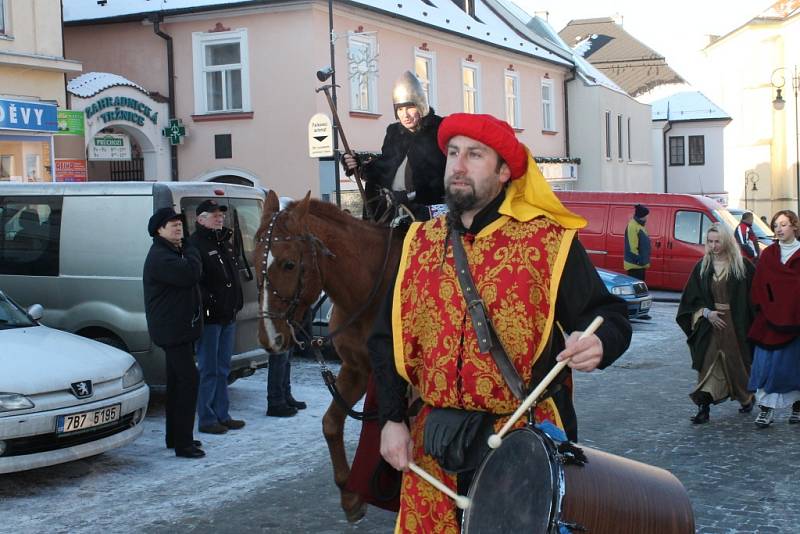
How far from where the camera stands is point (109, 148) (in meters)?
20.7

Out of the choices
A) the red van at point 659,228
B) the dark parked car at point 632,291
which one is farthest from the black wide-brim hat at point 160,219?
the red van at point 659,228

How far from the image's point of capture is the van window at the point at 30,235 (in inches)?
387

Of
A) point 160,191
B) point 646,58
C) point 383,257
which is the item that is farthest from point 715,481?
point 646,58

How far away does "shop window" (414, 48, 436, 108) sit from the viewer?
88.2 ft

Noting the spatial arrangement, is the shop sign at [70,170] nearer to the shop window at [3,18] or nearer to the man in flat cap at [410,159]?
the shop window at [3,18]

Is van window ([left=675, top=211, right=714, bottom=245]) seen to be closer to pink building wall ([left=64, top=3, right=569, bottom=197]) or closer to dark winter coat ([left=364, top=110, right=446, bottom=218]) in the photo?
pink building wall ([left=64, top=3, right=569, bottom=197])

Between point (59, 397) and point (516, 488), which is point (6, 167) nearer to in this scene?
point (59, 397)

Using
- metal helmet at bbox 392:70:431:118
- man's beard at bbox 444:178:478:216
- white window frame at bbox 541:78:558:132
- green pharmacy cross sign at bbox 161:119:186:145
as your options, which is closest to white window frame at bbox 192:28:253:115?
green pharmacy cross sign at bbox 161:119:186:145

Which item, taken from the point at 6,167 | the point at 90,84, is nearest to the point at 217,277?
the point at 6,167

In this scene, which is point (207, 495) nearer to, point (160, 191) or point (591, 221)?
point (160, 191)

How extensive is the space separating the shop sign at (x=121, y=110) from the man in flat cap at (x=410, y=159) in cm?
1460

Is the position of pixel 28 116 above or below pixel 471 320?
above

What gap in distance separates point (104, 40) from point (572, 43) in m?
45.0

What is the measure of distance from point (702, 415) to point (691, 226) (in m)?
12.3
